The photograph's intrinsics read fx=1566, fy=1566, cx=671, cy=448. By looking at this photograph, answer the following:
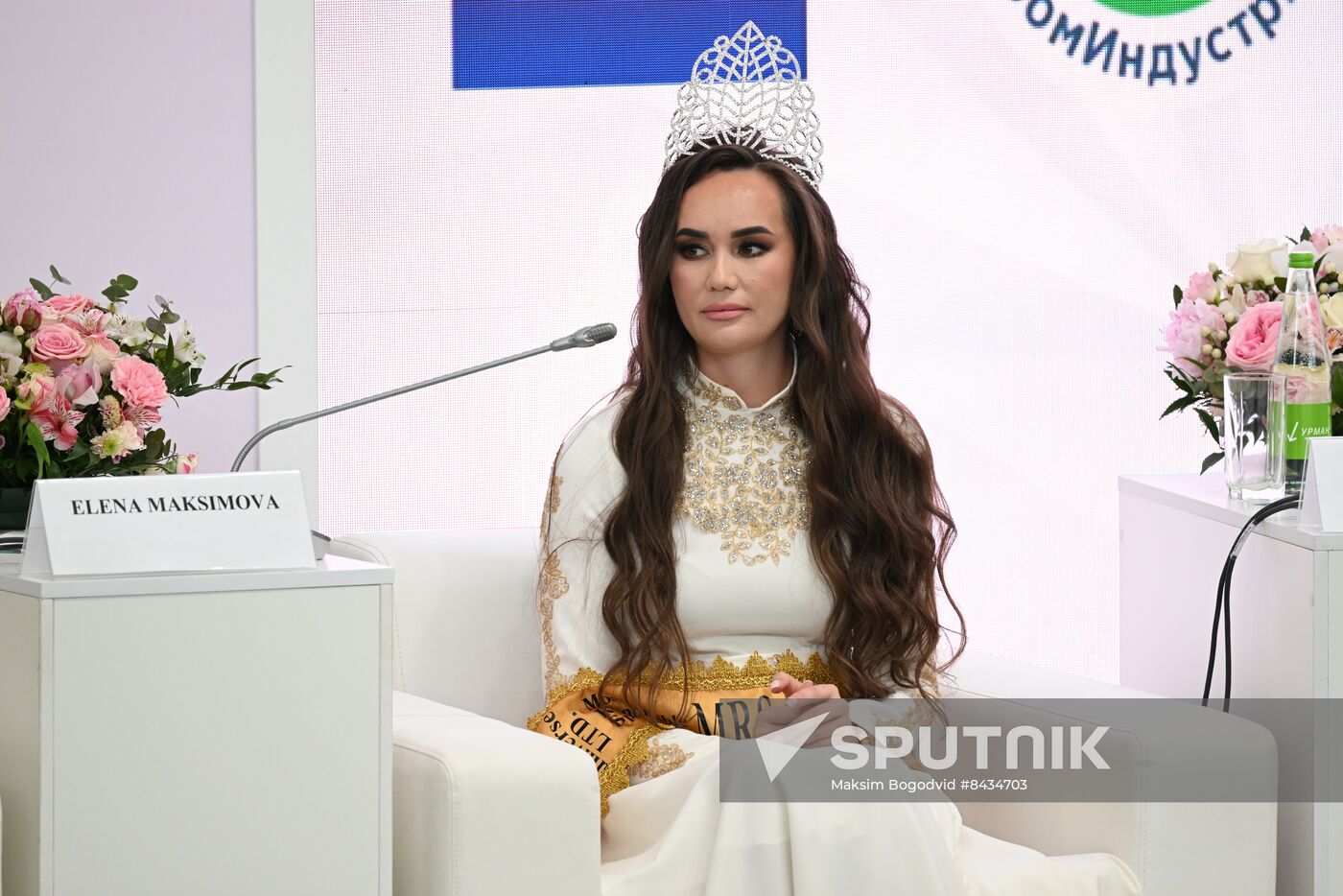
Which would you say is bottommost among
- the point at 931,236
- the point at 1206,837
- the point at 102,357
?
the point at 1206,837

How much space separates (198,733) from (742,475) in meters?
1.02

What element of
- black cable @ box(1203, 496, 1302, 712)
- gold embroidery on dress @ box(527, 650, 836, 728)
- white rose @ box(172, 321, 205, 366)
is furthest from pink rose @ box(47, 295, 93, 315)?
black cable @ box(1203, 496, 1302, 712)

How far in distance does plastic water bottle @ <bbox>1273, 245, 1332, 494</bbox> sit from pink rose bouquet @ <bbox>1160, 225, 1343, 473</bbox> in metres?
0.06

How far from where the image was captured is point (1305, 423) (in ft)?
7.77

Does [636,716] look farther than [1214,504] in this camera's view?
No

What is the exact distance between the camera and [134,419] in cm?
215

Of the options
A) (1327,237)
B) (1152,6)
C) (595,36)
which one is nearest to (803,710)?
(1327,237)

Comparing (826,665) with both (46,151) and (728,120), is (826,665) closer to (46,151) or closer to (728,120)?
(728,120)

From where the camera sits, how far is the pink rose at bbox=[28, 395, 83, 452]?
207 centimetres

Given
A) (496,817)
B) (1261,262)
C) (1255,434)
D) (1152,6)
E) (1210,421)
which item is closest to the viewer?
(496,817)

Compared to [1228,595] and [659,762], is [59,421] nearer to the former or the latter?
[659,762]

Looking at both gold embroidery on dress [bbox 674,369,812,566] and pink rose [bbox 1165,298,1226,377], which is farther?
pink rose [bbox 1165,298,1226,377]

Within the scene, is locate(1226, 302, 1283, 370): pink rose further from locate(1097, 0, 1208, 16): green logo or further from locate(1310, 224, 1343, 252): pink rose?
locate(1097, 0, 1208, 16): green logo

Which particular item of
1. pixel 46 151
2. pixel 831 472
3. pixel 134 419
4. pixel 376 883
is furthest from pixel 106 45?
pixel 376 883
